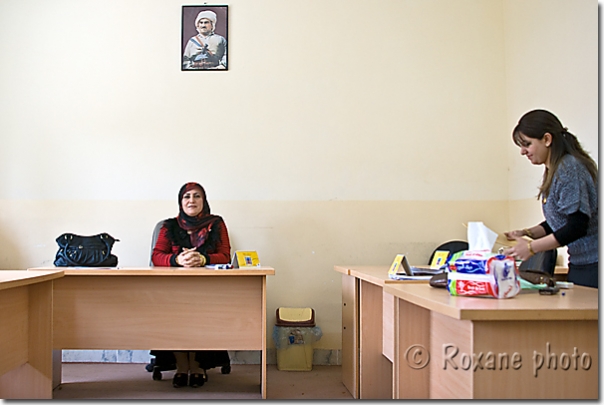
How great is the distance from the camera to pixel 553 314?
1.39 m

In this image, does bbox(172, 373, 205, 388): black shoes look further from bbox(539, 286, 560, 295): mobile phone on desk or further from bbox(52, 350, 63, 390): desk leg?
bbox(539, 286, 560, 295): mobile phone on desk

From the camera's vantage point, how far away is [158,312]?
3.14 metres

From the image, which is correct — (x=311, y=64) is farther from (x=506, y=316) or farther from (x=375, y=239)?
(x=506, y=316)

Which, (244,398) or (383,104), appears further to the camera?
(383,104)

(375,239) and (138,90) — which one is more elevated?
(138,90)

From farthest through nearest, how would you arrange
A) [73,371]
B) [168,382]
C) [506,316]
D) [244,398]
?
[73,371]
[168,382]
[244,398]
[506,316]

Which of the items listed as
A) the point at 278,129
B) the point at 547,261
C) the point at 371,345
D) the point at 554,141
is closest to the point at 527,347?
the point at 554,141

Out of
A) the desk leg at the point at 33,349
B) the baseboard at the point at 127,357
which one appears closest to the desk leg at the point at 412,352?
the desk leg at the point at 33,349

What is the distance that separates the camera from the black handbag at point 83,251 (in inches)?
127

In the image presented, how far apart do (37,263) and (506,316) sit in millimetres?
3771

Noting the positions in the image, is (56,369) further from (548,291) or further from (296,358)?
(548,291)

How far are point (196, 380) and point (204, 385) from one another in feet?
0.21

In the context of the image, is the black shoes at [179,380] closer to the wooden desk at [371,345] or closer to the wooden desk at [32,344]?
the wooden desk at [32,344]

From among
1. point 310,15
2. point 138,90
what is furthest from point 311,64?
point 138,90
